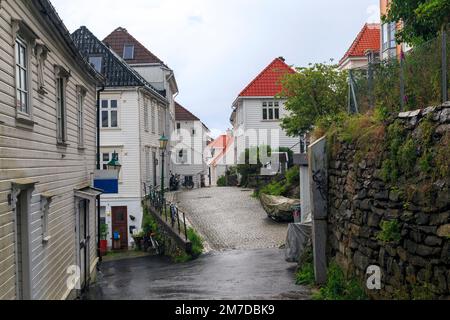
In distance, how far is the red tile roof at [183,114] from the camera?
5976 centimetres

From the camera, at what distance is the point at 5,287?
22.9 ft

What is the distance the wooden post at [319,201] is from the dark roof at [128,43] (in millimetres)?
26206

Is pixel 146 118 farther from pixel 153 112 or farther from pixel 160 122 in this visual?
pixel 160 122

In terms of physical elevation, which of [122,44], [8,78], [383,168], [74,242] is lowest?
[74,242]

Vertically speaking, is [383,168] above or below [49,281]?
above

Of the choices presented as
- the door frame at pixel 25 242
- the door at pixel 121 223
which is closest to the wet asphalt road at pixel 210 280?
the door frame at pixel 25 242

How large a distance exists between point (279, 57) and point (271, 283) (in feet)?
110

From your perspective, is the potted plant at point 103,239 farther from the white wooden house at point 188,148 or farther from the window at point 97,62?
the white wooden house at point 188,148

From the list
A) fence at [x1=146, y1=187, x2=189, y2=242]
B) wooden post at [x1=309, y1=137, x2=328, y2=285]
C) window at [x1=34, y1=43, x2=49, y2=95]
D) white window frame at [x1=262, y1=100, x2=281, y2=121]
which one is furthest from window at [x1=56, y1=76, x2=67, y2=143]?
white window frame at [x1=262, y1=100, x2=281, y2=121]

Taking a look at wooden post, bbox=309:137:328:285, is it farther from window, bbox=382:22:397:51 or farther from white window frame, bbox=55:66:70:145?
window, bbox=382:22:397:51

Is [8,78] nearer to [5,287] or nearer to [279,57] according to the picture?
[5,287]

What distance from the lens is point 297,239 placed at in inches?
566

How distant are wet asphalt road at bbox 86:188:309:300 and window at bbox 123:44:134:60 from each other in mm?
13315

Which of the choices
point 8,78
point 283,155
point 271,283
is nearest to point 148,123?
point 283,155
